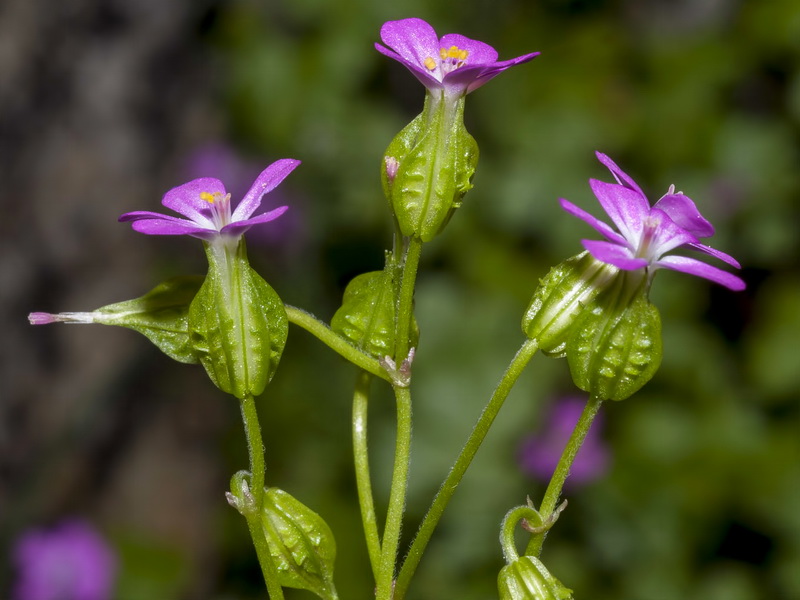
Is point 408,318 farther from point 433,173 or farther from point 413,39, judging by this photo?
point 413,39

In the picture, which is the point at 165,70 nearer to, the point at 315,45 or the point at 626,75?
the point at 315,45

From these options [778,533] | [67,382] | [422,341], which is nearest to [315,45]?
[422,341]

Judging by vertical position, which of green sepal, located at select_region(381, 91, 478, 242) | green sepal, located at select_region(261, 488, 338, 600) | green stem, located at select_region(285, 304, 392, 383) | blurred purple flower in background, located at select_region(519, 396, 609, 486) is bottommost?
blurred purple flower in background, located at select_region(519, 396, 609, 486)

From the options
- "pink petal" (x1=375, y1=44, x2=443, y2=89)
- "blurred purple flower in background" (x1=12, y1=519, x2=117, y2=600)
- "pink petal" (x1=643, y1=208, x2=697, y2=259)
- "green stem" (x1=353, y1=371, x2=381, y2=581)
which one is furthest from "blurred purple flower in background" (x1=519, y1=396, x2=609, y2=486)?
"pink petal" (x1=375, y1=44, x2=443, y2=89)

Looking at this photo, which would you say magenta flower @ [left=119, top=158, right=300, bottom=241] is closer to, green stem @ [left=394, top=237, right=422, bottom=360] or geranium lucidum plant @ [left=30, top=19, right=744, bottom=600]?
geranium lucidum plant @ [left=30, top=19, right=744, bottom=600]

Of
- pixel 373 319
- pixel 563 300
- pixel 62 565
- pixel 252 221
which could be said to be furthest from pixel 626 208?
pixel 62 565

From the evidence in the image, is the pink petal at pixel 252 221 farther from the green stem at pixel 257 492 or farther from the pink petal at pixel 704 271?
the pink petal at pixel 704 271

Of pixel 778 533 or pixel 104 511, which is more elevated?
pixel 778 533
